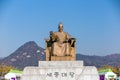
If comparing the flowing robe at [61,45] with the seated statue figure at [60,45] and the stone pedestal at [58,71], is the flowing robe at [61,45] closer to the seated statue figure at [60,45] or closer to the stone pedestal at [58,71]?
the seated statue figure at [60,45]

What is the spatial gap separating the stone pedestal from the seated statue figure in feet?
1.79

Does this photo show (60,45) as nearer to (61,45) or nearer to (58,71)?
(61,45)

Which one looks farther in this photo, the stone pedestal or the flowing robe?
the flowing robe

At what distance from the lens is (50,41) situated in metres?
19.1

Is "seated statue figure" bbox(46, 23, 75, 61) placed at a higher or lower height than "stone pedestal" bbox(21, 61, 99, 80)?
higher

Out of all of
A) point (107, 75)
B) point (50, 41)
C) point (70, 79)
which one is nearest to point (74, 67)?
point (70, 79)

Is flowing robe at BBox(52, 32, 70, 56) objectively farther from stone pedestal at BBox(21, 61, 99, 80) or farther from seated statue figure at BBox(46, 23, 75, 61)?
stone pedestal at BBox(21, 61, 99, 80)

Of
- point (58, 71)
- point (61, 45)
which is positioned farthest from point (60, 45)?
point (58, 71)

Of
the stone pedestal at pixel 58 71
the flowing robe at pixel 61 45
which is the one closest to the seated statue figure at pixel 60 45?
the flowing robe at pixel 61 45

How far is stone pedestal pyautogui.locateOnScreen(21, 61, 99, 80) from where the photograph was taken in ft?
59.1

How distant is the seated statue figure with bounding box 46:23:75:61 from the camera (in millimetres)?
18578

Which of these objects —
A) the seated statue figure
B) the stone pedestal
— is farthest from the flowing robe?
the stone pedestal

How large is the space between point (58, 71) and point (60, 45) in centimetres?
136

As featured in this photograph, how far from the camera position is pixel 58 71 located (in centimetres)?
1803
